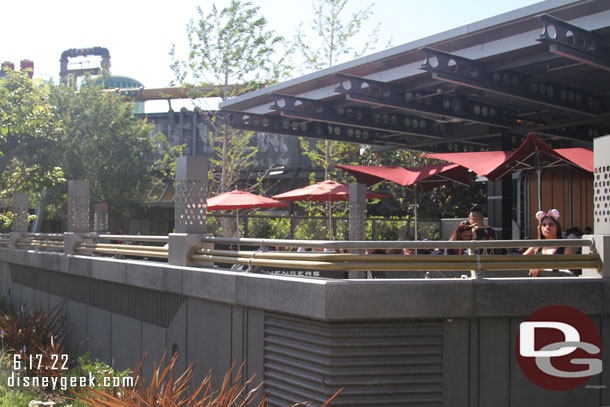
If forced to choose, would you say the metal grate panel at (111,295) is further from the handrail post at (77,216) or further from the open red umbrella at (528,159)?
the open red umbrella at (528,159)

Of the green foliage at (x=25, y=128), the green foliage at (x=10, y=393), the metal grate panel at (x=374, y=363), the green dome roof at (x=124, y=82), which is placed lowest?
the green foliage at (x=10, y=393)

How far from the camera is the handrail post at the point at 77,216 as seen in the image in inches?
494

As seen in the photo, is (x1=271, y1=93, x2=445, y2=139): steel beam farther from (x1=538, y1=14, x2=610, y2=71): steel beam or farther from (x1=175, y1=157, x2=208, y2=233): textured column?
(x1=538, y1=14, x2=610, y2=71): steel beam

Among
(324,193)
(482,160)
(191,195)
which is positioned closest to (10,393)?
(191,195)

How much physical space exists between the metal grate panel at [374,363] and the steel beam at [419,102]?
7485mm

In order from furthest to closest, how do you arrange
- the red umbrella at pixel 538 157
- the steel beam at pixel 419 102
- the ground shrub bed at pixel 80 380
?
1. the steel beam at pixel 419 102
2. the red umbrella at pixel 538 157
3. the ground shrub bed at pixel 80 380

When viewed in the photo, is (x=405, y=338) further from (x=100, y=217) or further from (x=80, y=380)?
(x=100, y=217)

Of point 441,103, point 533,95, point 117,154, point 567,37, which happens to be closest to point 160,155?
point 117,154

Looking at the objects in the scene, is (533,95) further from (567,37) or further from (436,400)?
(436,400)

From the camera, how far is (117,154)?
3200 centimetres

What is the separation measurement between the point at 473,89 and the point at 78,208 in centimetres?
873

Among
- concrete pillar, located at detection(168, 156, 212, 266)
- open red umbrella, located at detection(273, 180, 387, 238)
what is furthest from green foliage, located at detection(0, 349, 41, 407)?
open red umbrella, located at detection(273, 180, 387, 238)

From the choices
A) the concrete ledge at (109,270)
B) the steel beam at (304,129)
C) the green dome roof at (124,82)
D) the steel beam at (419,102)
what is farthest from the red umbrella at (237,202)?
the green dome roof at (124,82)

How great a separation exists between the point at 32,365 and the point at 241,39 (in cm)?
1800
